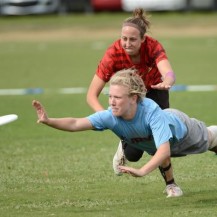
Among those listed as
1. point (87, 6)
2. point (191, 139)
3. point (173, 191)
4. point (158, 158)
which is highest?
point (158, 158)

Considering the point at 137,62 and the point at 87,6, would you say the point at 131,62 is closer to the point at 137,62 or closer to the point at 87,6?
the point at 137,62

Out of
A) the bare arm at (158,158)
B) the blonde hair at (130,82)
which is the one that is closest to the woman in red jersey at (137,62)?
the blonde hair at (130,82)

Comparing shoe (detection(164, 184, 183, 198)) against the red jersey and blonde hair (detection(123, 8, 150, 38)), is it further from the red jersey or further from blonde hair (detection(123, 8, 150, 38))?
blonde hair (detection(123, 8, 150, 38))

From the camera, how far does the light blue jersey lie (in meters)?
7.81

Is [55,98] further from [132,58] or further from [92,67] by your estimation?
[132,58]

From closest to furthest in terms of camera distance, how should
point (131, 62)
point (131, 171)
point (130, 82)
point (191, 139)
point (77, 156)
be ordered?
1. point (131, 171)
2. point (130, 82)
3. point (191, 139)
4. point (131, 62)
5. point (77, 156)

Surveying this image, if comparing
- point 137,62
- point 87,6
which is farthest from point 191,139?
point 87,6

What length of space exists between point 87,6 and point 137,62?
26826mm

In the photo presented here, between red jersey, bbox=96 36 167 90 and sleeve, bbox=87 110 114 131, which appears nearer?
sleeve, bbox=87 110 114 131

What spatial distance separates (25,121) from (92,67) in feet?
27.7

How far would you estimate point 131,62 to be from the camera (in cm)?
902

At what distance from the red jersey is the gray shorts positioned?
87 centimetres

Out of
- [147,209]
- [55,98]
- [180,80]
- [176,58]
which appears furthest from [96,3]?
[147,209]

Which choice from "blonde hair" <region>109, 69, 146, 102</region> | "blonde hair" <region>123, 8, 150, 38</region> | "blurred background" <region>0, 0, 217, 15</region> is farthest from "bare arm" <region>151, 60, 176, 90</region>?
"blurred background" <region>0, 0, 217, 15</region>
